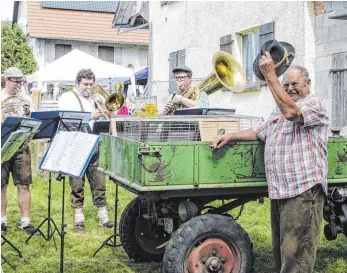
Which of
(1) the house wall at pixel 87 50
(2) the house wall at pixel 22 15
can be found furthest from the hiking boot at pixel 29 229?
(2) the house wall at pixel 22 15

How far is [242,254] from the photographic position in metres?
4.63

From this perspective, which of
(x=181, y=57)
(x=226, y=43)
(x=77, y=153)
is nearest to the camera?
(x=77, y=153)

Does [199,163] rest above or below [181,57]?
below

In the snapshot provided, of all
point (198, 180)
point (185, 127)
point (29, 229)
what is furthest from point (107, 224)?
point (198, 180)

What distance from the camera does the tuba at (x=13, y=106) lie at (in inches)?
269

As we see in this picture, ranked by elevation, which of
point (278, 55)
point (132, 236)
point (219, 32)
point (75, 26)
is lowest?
point (132, 236)

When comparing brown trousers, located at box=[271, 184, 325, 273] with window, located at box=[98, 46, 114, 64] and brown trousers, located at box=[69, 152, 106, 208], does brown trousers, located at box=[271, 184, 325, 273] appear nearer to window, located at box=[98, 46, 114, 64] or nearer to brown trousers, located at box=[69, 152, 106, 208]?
brown trousers, located at box=[69, 152, 106, 208]

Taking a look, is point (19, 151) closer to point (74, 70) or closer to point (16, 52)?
point (74, 70)

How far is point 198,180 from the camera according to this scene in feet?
14.7

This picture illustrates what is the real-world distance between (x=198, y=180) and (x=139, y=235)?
150 centimetres

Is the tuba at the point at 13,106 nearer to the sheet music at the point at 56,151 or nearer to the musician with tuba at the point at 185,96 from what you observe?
the sheet music at the point at 56,151

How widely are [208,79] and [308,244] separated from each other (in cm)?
235

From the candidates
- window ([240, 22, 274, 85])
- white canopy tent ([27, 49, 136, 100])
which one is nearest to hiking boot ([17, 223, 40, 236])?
window ([240, 22, 274, 85])

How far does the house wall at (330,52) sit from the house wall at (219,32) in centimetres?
21
